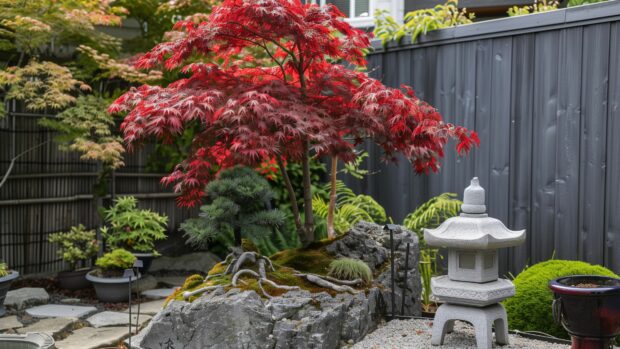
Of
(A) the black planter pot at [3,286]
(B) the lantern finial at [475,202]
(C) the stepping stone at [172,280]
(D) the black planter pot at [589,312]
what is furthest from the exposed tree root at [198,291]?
(C) the stepping stone at [172,280]

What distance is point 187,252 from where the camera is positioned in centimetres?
947

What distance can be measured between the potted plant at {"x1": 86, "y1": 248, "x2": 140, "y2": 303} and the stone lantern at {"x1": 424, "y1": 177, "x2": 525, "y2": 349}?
388 centimetres

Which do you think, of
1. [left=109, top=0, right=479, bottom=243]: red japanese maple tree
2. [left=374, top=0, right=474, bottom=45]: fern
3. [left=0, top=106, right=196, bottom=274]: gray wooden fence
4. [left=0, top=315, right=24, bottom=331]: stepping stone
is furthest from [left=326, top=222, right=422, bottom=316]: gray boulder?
[left=0, top=106, right=196, bottom=274]: gray wooden fence

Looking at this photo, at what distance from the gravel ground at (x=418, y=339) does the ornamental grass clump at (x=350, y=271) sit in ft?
1.49

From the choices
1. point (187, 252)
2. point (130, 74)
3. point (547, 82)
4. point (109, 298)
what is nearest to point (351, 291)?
point (547, 82)

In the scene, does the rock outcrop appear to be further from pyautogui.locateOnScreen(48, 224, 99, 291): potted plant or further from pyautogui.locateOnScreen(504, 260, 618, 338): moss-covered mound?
pyautogui.locateOnScreen(48, 224, 99, 291): potted plant

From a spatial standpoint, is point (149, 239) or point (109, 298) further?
point (149, 239)

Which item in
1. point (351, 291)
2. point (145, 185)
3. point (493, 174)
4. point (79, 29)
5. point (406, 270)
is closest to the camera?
point (351, 291)

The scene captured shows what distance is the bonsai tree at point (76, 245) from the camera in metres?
7.65

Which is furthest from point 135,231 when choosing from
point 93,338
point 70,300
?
point 93,338

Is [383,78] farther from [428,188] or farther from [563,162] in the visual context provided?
[563,162]

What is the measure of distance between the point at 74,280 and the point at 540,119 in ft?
18.3

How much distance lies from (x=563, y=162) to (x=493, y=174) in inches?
31.3

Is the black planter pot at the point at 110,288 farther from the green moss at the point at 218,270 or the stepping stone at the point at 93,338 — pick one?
the green moss at the point at 218,270
